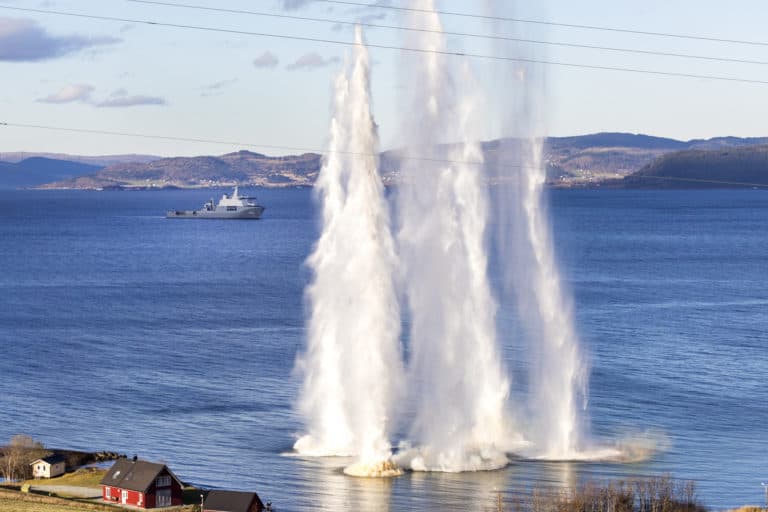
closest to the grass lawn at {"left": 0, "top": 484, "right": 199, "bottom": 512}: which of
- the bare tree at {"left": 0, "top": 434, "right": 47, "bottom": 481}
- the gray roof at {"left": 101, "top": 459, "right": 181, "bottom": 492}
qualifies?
the gray roof at {"left": 101, "top": 459, "right": 181, "bottom": 492}

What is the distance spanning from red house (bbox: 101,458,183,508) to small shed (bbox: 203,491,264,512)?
299 cm

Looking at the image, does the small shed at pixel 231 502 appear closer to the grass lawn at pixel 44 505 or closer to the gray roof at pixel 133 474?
the grass lawn at pixel 44 505

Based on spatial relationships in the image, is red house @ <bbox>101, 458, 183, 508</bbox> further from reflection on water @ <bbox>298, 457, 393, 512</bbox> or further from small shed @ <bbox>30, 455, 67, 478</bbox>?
small shed @ <bbox>30, 455, 67, 478</bbox>

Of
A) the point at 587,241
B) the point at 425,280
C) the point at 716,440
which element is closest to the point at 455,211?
the point at 425,280

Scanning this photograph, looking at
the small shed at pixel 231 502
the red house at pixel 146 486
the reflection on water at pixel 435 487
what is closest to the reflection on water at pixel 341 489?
the reflection on water at pixel 435 487

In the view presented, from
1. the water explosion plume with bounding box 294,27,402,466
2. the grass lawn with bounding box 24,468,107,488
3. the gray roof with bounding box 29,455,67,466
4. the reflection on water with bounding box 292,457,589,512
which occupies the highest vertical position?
the water explosion plume with bounding box 294,27,402,466

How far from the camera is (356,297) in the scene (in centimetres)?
5581

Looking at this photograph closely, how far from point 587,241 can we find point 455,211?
128585mm

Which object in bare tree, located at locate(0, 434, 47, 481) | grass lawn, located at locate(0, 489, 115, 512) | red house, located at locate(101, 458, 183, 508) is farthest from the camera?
bare tree, located at locate(0, 434, 47, 481)

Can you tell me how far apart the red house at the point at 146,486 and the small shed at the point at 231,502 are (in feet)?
9.82

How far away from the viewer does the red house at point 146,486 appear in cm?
4903

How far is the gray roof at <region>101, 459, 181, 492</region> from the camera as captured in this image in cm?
4903

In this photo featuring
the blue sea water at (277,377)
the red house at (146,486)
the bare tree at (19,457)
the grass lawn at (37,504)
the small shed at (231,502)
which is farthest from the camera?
the bare tree at (19,457)

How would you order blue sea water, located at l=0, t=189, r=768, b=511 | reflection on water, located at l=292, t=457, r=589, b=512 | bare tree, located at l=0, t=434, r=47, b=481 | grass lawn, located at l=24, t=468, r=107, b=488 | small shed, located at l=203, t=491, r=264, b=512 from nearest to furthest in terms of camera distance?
small shed, located at l=203, t=491, r=264, b=512 → reflection on water, located at l=292, t=457, r=589, b=512 → blue sea water, located at l=0, t=189, r=768, b=511 → grass lawn, located at l=24, t=468, r=107, b=488 → bare tree, located at l=0, t=434, r=47, b=481
